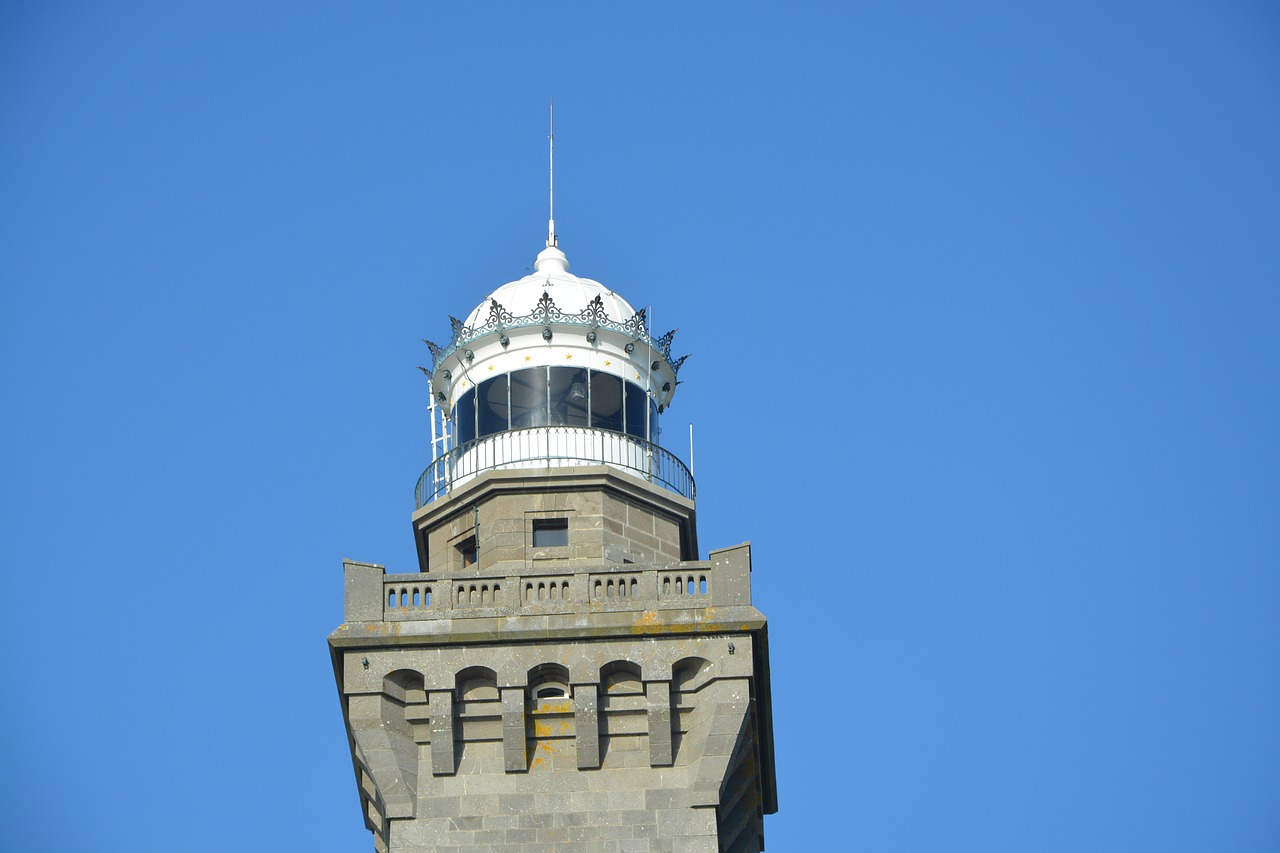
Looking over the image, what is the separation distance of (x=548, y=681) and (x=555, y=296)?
9046 millimetres

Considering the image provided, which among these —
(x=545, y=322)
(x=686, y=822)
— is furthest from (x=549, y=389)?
(x=686, y=822)

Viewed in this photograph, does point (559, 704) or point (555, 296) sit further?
point (555, 296)

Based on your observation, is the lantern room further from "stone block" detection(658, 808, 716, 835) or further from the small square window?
"stone block" detection(658, 808, 716, 835)

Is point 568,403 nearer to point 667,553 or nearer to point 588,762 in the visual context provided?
point 667,553

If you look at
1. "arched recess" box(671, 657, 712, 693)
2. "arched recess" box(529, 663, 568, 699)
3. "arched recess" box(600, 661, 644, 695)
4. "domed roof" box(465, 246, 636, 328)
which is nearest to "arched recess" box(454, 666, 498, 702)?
"arched recess" box(529, 663, 568, 699)

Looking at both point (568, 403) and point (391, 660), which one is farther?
point (568, 403)

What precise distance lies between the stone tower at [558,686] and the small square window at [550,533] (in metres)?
0.04

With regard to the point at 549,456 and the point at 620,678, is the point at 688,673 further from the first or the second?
the point at 549,456

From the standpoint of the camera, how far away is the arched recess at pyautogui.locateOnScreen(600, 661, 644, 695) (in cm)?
5938

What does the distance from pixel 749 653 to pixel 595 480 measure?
4.88m

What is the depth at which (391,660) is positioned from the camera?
5950cm

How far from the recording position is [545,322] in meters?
64.9

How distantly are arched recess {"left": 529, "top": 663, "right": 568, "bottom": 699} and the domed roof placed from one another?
27.5ft

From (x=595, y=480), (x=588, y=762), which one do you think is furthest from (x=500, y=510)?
(x=588, y=762)
